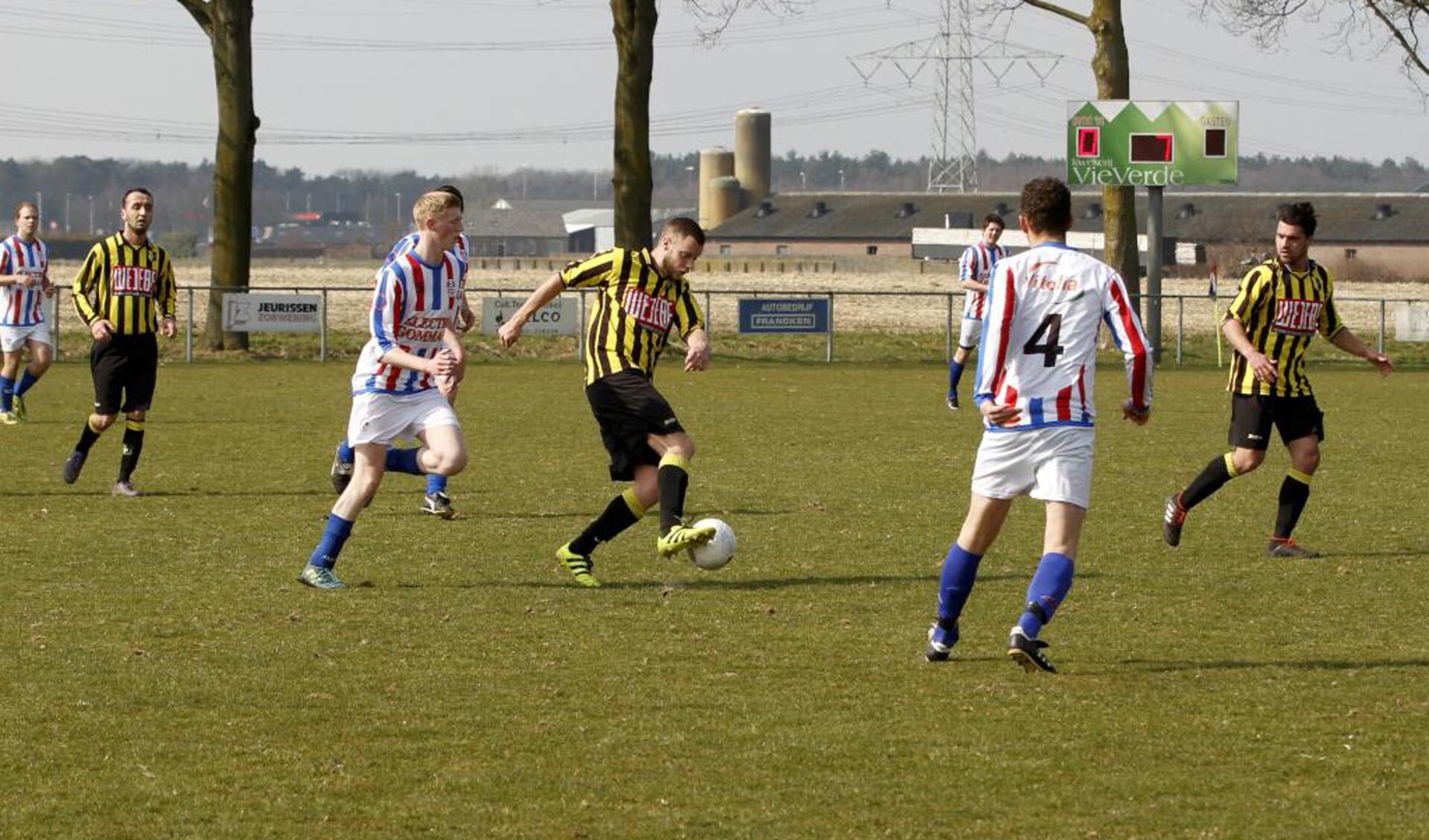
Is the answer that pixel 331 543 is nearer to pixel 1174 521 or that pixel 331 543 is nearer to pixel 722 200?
pixel 1174 521

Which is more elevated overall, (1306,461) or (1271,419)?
(1271,419)

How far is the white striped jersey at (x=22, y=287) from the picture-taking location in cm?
1894

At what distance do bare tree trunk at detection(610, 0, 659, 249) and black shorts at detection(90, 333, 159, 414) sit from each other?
1943cm

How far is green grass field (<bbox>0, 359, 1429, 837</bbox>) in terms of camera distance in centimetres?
556

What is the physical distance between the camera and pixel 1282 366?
10.6m

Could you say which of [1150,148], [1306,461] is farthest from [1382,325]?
[1306,461]

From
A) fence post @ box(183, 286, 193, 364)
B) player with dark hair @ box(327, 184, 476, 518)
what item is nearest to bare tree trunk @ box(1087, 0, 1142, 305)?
fence post @ box(183, 286, 193, 364)

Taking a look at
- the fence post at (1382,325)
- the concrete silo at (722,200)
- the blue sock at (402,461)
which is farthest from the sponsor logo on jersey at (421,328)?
the concrete silo at (722,200)

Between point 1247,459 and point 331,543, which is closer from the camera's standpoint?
point 331,543

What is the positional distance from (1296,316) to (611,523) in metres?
3.76

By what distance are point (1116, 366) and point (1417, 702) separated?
2616 centimetres

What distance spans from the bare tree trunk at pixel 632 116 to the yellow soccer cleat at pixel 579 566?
904 inches

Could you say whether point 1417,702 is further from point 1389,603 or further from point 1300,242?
point 1300,242

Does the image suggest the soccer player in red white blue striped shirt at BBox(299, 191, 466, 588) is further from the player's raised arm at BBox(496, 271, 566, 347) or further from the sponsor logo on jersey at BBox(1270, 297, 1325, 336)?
the sponsor logo on jersey at BBox(1270, 297, 1325, 336)
